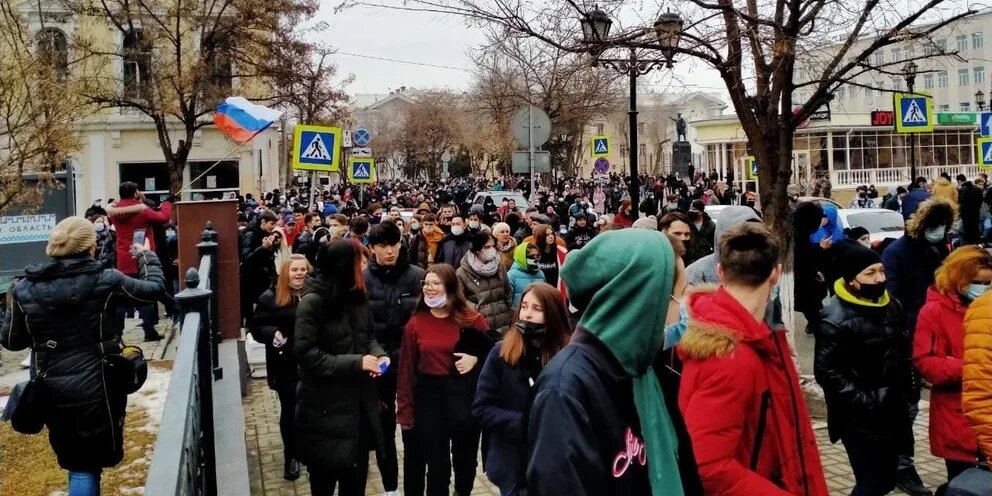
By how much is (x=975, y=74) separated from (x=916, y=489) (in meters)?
84.2

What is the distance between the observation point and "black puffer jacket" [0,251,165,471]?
4859mm

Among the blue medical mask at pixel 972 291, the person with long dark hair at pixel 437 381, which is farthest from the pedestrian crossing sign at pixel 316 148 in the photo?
the blue medical mask at pixel 972 291

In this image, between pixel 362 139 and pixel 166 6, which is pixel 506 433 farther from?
pixel 166 6

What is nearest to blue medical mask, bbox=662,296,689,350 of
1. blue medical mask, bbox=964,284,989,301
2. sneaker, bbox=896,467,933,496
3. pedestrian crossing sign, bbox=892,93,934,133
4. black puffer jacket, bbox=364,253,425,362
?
blue medical mask, bbox=964,284,989,301

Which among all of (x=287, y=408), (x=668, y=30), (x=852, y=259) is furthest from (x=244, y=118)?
(x=852, y=259)

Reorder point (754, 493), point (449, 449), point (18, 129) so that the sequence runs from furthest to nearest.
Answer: point (18, 129), point (449, 449), point (754, 493)

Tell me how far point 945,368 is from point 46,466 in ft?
21.6

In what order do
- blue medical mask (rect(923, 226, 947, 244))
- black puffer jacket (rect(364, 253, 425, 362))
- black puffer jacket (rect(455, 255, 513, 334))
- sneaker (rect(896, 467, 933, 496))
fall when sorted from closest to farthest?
sneaker (rect(896, 467, 933, 496)), black puffer jacket (rect(364, 253, 425, 362)), black puffer jacket (rect(455, 255, 513, 334)), blue medical mask (rect(923, 226, 947, 244))

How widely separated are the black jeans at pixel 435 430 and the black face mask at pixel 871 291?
2.41m

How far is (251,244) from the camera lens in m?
10.9

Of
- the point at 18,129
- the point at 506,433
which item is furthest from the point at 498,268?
the point at 18,129

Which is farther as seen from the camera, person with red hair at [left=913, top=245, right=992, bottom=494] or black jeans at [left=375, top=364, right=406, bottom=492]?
black jeans at [left=375, top=364, right=406, bottom=492]

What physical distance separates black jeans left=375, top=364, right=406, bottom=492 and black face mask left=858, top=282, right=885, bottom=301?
3.02m

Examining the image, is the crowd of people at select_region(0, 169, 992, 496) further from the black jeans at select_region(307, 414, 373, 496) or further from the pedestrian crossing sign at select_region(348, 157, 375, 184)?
the pedestrian crossing sign at select_region(348, 157, 375, 184)
